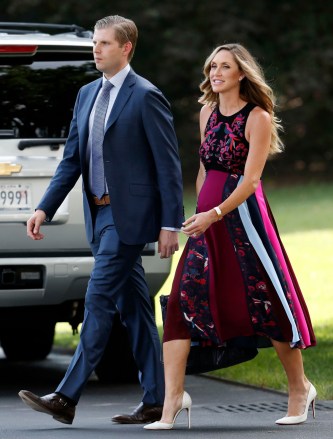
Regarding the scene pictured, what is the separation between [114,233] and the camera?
6.29 m

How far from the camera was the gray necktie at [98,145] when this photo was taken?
6.31 meters

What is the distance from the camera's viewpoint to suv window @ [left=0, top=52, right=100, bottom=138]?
7.62 metres

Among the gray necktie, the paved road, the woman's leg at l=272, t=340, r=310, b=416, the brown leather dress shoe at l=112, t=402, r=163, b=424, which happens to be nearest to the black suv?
the paved road

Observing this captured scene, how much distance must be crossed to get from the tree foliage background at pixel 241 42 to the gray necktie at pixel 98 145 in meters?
31.5

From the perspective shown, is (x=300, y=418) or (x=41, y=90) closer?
(x=300, y=418)

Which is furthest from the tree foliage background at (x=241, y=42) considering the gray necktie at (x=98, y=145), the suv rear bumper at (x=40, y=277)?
the gray necktie at (x=98, y=145)

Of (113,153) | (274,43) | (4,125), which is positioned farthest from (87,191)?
(274,43)

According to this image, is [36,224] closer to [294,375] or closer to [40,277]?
[40,277]

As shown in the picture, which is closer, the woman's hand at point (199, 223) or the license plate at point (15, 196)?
the woman's hand at point (199, 223)

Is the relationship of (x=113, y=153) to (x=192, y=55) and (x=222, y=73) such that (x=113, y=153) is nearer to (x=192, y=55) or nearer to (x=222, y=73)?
(x=222, y=73)

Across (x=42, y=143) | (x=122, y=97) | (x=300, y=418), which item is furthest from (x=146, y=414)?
(x=42, y=143)

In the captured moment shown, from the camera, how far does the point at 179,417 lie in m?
6.75

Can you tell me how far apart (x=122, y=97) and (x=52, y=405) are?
4.74 feet

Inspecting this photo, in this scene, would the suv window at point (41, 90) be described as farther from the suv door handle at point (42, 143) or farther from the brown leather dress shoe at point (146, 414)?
the brown leather dress shoe at point (146, 414)
